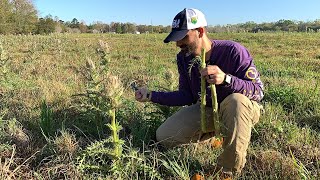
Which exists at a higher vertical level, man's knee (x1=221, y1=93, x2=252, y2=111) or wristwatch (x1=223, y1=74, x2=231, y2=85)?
wristwatch (x1=223, y1=74, x2=231, y2=85)

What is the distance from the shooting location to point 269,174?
266 cm

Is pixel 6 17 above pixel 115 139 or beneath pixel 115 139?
above

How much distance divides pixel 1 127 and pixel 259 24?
4164 centimetres

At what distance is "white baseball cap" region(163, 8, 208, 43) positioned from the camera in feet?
9.05

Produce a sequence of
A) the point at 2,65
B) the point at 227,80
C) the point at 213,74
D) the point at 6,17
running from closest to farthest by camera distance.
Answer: the point at 213,74 < the point at 227,80 < the point at 2,65 < the point at 6,17

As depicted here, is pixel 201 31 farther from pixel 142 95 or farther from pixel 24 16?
pixel 24 16

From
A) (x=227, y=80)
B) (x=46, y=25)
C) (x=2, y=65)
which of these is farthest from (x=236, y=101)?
(x=46, y=25)

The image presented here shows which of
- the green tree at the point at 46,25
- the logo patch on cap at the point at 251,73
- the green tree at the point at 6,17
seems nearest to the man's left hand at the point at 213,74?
the logo patch on cap at the point at 251,73

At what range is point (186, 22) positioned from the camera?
109 inches

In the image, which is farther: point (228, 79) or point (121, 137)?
point (121, 137)

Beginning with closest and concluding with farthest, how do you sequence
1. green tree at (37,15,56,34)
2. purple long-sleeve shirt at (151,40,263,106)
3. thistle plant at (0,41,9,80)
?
purple long-sleeve shirt at (151,40,263,106), thistle plant at (0,41,9,80), green tree at (37,15,56,34)

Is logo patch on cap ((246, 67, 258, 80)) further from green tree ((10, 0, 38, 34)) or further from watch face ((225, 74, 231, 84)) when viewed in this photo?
green tree ((10, 0, 38, 34))

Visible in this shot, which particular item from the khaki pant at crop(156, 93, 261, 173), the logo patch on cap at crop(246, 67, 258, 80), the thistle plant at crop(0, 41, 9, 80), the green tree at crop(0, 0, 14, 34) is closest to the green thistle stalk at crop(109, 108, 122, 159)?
the khaki pant at crop(156, 93, 261, 173)

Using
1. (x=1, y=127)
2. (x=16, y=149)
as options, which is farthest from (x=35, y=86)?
(x=16, y=149)
